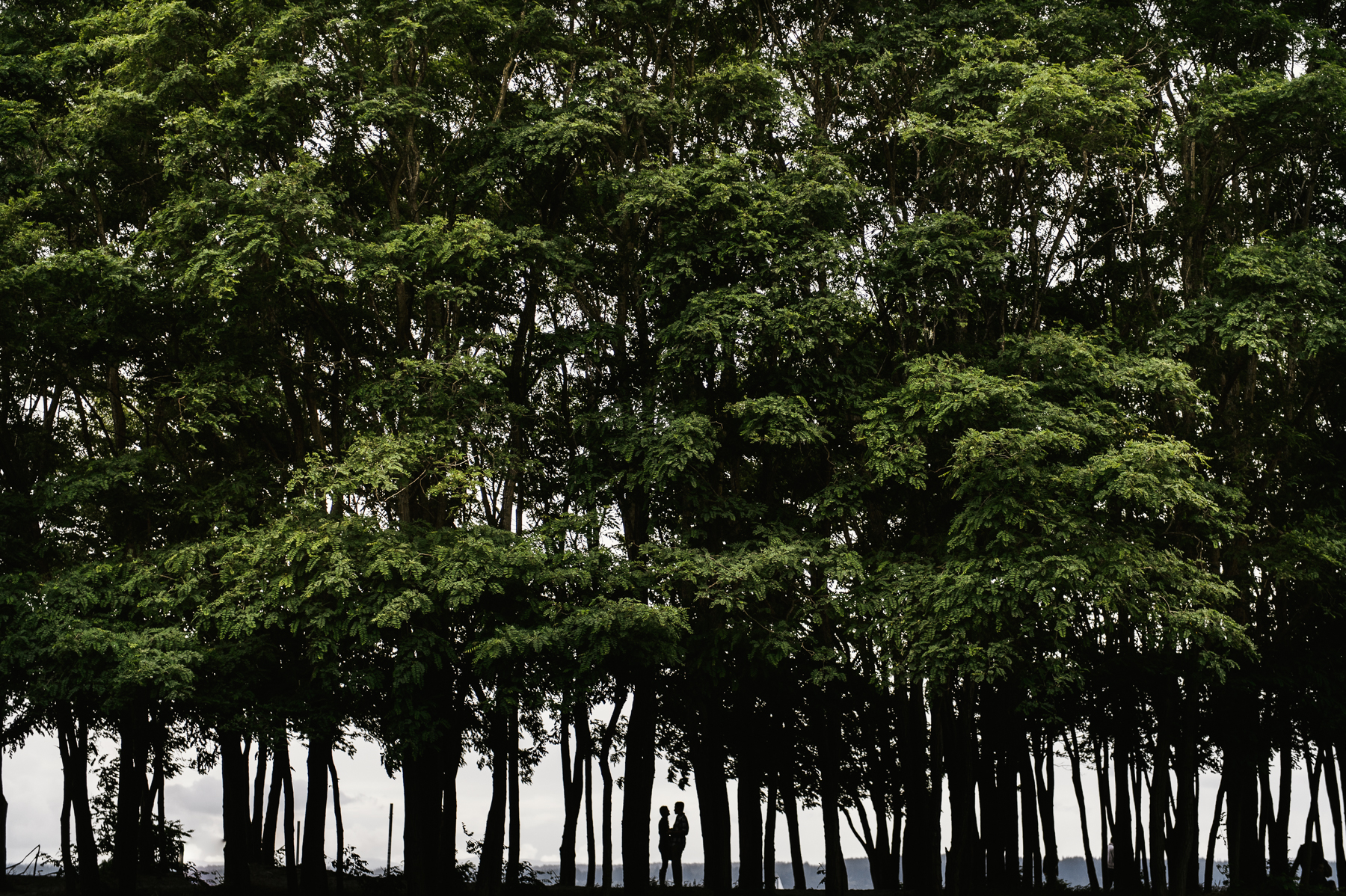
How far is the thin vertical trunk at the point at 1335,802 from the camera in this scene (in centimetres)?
2400

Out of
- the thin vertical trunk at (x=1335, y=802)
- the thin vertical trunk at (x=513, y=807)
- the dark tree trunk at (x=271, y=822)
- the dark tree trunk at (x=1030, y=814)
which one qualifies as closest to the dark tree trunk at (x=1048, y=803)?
the dark tree trunk at (x=1030, y=814)

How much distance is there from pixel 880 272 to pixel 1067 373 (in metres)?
3.06

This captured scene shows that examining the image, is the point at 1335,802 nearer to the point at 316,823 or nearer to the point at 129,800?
the point at 316,823

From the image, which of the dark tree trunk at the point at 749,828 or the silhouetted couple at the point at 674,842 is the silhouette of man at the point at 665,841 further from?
the dark tree trunk at the point at 749,828

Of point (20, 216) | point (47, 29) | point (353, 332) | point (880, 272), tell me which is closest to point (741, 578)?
point (880, 272)

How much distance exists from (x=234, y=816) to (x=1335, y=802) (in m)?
21.7

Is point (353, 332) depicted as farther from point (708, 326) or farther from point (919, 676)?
point (919, 676)

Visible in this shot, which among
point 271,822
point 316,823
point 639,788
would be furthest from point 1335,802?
point 271,822

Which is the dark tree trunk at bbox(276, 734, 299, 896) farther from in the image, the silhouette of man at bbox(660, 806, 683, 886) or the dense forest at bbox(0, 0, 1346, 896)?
the silhouette of man at bbox(660, 806, 683, 886)

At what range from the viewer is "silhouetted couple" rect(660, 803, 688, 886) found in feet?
75.8

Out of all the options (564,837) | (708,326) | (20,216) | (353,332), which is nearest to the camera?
Answer: (708,326)

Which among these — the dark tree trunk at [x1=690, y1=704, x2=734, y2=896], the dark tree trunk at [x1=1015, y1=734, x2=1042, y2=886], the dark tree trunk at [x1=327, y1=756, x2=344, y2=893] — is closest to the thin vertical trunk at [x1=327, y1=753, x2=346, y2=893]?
the dark tree trunk at [x1=327, y1=756, x2=344, y2=893]

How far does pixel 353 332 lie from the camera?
747 inches

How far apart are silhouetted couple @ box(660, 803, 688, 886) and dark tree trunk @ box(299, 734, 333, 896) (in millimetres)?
6972
